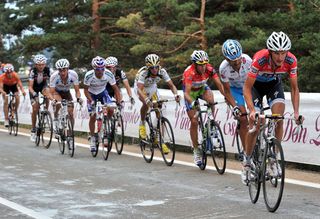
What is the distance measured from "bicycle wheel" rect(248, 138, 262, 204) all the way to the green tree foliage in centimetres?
1254

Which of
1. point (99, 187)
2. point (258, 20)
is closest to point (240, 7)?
point (258, 20)

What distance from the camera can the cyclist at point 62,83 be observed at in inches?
484

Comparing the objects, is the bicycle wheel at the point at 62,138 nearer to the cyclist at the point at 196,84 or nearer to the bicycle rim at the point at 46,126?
the bicycle rim at the point at 46,126

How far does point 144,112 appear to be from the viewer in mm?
11719

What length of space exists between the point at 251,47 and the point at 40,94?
960cm

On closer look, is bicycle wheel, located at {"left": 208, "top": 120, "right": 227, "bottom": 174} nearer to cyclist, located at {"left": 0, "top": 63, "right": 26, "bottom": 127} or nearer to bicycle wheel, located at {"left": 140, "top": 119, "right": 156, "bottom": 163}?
bicycle wheel, located at {"left": 140, "top": 119, "right": 156, "bottom": 163}

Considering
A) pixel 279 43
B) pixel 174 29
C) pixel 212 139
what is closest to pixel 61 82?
pixel 212 139

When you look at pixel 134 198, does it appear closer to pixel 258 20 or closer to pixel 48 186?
pixel 48 186

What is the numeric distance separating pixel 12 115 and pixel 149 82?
733cm

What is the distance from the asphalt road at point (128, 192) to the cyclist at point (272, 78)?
630 mm

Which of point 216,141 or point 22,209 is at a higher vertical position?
point 216,141

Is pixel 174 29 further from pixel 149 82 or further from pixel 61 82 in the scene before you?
pixel 149 82

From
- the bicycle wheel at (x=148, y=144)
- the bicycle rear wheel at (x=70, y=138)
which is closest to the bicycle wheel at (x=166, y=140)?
the bicycle wheel at (x=148, y=144)

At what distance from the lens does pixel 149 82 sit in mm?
11539
